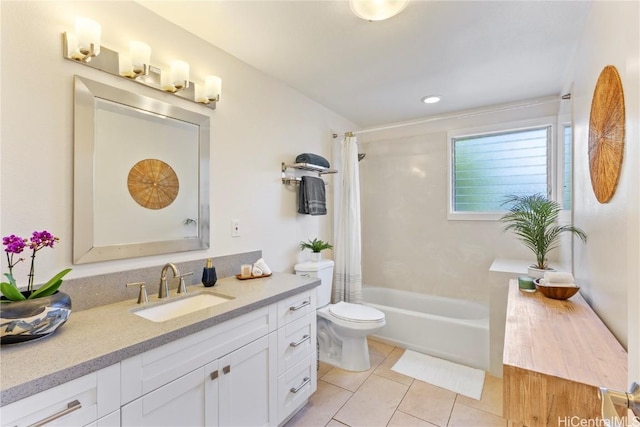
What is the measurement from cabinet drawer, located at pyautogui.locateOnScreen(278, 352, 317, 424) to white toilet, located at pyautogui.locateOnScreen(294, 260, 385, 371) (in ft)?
1.65

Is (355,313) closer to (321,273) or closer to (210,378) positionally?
(321,273)

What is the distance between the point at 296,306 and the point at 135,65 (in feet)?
5.01

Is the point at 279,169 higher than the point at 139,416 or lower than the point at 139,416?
higher

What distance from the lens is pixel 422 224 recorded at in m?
3.22

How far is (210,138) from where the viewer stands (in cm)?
186

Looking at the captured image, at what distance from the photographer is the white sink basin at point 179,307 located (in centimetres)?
140

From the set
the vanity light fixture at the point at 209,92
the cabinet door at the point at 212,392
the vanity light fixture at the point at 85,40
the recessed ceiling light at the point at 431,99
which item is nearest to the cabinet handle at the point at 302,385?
the cabinet door at the point at 212,392

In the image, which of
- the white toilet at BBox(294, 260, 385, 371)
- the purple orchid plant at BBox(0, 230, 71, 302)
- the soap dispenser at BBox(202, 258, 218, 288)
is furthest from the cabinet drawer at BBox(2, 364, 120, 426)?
the white toilet at BBox(294, 260, 385, 371)

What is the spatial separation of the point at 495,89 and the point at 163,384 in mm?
3071

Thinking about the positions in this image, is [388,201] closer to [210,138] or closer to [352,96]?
[352,96]

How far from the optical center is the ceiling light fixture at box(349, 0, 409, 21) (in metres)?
1.40

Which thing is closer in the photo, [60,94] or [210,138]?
[60,94]

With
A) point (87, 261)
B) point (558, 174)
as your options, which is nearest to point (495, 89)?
point (558, 174)

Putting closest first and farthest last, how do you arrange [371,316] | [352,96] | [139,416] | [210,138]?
[139,416], [210,138], [371,316], [352,96]
